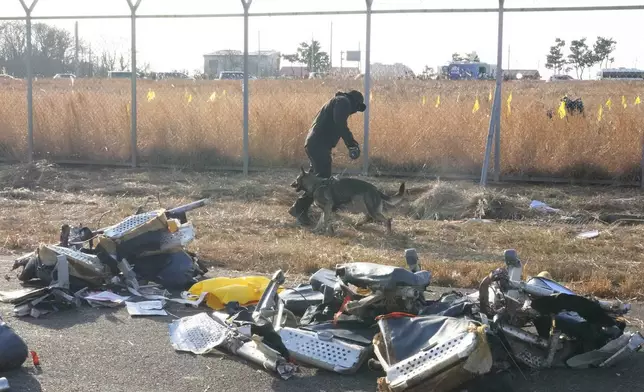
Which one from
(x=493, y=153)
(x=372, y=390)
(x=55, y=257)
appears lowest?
(x=372, y=390)

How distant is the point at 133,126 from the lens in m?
12.7

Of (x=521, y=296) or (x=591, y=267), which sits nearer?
(x=521, y=296)

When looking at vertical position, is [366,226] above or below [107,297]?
above

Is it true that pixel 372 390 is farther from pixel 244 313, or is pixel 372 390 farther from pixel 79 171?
pixel 79 171

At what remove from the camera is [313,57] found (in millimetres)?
13578

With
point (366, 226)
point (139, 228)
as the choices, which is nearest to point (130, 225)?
point (139, 228)

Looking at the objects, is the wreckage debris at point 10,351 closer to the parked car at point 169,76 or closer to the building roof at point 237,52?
the building roof at point 237,52

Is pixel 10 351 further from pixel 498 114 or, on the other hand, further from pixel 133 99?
pixel 133 99

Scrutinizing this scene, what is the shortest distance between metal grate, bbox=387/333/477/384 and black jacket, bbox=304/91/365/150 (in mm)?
5226

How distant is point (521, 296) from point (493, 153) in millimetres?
6925

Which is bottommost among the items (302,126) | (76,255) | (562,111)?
(76,255)

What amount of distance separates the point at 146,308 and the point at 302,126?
24.1 ft

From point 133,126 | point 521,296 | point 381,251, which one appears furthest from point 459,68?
point 521,296

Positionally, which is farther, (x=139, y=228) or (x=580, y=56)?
(x=580, y=56)
